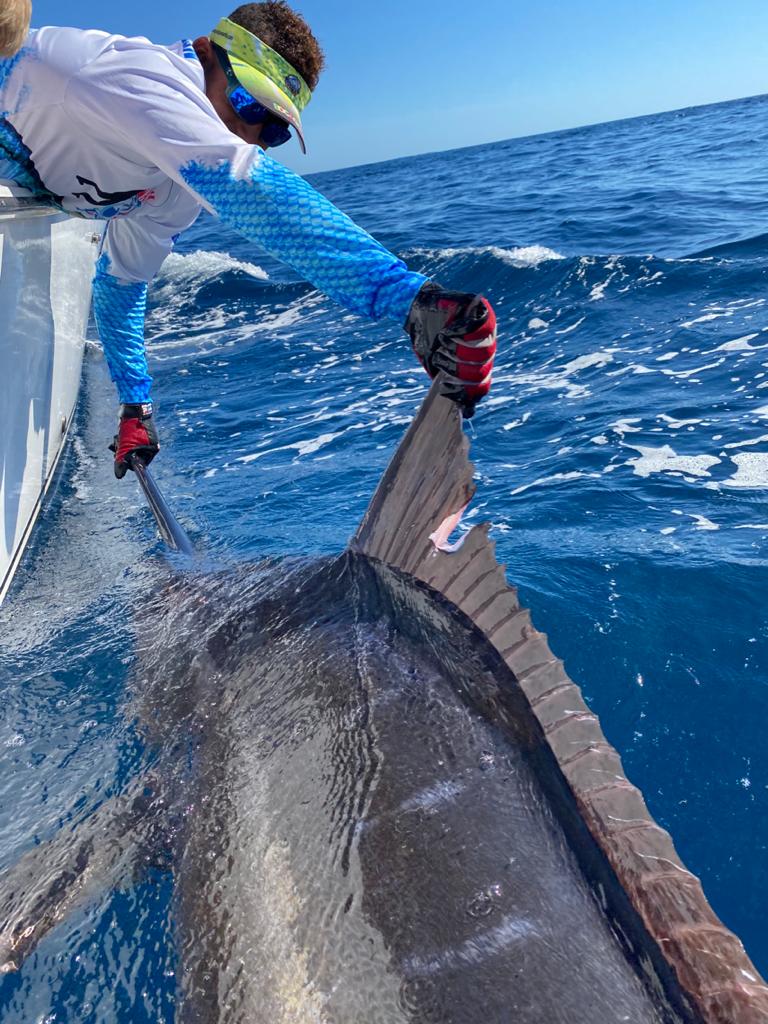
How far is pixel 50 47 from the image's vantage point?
258cm

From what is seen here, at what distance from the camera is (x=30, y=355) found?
4387mm

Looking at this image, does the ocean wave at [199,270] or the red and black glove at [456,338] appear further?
the ocean wave at [199,270]

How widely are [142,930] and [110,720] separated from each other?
0.86 metres

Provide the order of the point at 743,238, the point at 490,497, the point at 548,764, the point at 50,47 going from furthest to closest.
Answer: the point at 743,238, the point at 490,497, the point at 50,47, the point at 548,764

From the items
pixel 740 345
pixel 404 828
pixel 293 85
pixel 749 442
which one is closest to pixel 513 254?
pixel 740 345

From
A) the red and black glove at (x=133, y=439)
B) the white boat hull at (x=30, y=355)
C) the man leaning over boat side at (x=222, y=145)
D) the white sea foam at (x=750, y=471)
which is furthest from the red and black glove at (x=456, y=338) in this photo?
the white sea foam at (x=750, y=471)

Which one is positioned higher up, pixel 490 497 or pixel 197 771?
pixel 197 771

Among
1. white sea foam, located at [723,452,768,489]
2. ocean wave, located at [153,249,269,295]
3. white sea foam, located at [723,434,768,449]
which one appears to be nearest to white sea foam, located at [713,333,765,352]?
white sea foam, located at [723,434,768,449]

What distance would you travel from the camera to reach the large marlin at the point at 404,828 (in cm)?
141

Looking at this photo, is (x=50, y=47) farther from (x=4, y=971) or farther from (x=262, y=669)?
(x=4, y=971)

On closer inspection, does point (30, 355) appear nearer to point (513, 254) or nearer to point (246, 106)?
point (246, 106)

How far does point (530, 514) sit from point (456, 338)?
8.82 ft

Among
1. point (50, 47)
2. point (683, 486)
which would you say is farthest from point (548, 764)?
point (683, 486)

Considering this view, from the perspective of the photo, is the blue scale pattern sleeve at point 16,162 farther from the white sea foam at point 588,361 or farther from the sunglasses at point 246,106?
the white sea foam at point 588,361
